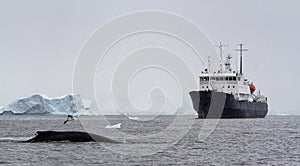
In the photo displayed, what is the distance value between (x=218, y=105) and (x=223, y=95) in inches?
216

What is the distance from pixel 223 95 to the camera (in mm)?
109500

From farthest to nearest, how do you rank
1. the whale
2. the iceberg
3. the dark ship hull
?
the iceberg
the dark ship hull
the whale

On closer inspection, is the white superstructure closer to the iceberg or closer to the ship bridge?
the ship bridge

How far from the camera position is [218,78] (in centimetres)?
12119

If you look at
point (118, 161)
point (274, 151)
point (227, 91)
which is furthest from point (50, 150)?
point (227, 91)

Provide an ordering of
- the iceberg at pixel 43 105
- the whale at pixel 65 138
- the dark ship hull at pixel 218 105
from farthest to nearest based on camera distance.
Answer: the iceberg at pixel 43 105, the dark ship hull at pixel 218 105, the whale at pixel 65 138

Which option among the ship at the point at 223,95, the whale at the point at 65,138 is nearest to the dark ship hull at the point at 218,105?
the ship at the point at 223,95

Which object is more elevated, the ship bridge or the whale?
the ship bridge

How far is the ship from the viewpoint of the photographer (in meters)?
112

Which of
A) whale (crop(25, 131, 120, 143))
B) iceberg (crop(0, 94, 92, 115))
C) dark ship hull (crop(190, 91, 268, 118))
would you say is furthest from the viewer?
iceberg (crop(0, 94, 92, 115))

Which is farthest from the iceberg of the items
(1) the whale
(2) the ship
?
(1) the whale

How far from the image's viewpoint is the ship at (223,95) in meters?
112

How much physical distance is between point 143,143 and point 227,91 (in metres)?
70.4

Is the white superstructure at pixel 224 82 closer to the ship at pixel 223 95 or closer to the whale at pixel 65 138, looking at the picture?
the ship at pixel 223 95
